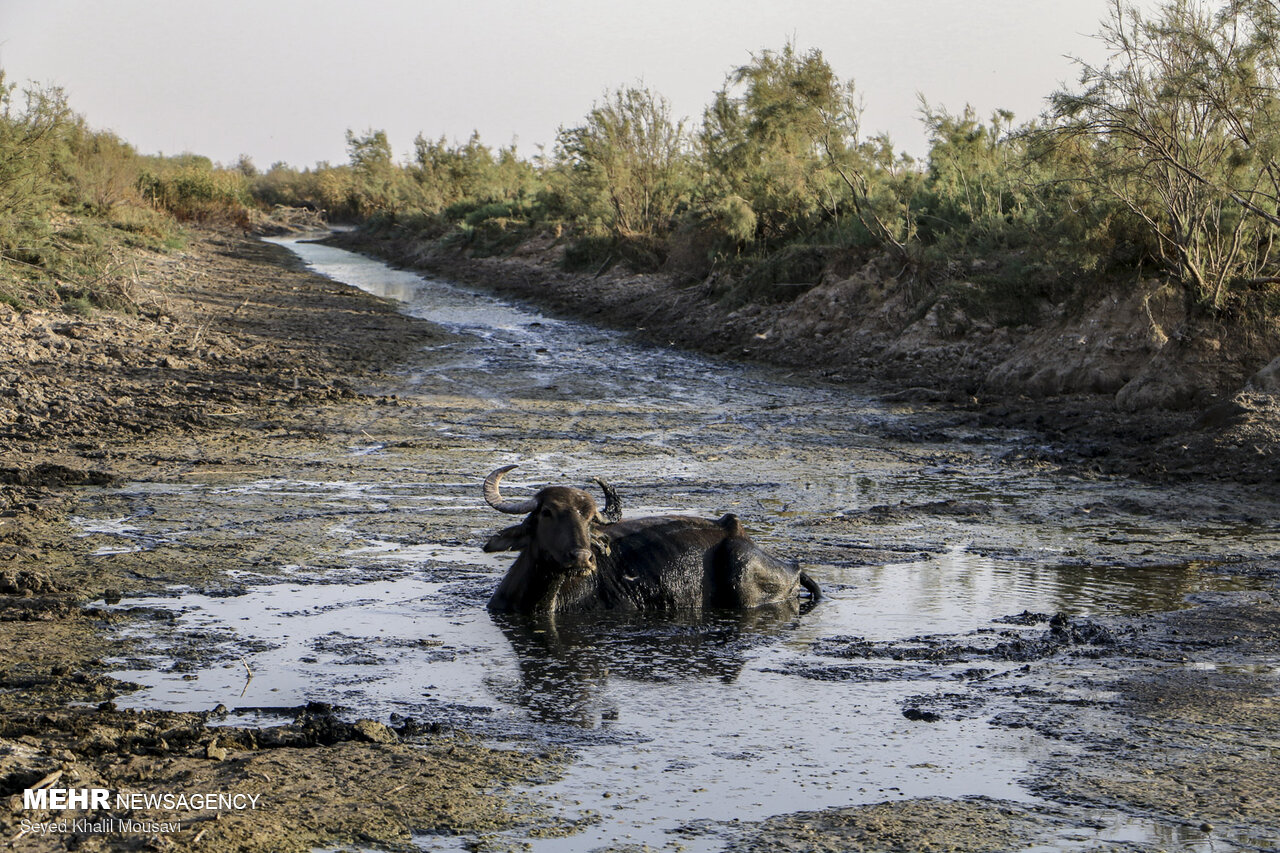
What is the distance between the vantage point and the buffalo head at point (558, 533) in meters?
7.22

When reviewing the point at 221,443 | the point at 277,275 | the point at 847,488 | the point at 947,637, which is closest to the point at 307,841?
the point at 947,637

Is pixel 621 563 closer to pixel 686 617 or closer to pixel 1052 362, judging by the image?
pixel 686 617

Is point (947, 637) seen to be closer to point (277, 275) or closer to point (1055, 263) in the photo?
point (1055, 263)

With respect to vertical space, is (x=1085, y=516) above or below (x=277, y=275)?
below

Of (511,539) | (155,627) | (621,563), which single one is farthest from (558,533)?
(155,627)

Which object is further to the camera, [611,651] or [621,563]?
[621,563]

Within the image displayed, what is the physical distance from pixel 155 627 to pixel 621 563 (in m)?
2.78

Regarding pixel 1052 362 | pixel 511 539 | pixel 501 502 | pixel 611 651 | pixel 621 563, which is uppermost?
pixel 1052 362

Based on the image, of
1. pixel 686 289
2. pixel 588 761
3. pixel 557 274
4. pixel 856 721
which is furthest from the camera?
pixel 557 274

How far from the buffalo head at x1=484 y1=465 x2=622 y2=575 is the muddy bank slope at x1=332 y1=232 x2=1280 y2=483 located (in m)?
7.06

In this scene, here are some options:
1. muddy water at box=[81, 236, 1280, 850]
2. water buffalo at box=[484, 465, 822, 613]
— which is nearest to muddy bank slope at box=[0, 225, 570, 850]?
muddy water at box=[81, 236, 1280, 850]

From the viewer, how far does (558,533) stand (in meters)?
7.31

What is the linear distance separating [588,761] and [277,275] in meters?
34.2

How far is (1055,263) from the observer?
18172mm
